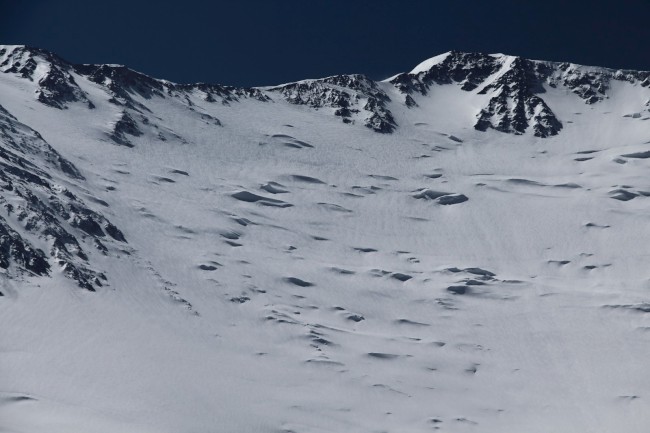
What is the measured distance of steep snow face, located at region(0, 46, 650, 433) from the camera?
4552 inches

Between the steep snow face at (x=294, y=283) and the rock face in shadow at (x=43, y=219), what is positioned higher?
the rock face in shadow at (x=43, y=219)

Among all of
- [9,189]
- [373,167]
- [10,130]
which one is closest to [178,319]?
[9,189]

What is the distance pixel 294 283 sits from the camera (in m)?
150

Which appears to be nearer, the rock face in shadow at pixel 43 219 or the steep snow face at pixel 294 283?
the steep snow face at pixel 294 283

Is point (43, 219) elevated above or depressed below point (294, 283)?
above

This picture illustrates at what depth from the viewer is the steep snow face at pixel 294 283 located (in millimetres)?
115625

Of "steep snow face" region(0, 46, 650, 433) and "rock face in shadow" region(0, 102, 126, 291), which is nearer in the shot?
"steep snow face" region(0, 46, 650, 433)

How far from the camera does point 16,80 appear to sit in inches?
7736

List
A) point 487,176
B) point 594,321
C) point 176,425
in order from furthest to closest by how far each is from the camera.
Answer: point 487,176, point 594,321, point 176,425

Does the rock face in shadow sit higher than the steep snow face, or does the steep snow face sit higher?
the rock face in shadow

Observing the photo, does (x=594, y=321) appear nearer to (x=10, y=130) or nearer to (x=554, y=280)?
(x=554, y=280)

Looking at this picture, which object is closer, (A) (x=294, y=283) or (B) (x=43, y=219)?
(B) (x=43, y=219)

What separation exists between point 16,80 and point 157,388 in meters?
97.8

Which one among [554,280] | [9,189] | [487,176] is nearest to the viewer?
[9,189]
